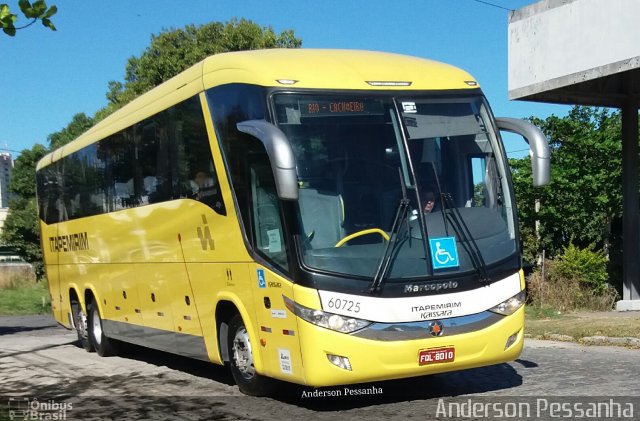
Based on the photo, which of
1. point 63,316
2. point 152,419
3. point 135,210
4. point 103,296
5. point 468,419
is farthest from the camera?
point 63,316

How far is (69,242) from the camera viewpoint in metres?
15.0

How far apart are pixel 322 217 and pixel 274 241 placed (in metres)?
0.54

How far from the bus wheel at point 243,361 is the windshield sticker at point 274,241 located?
3.76 feet

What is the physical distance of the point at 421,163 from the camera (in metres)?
7.98

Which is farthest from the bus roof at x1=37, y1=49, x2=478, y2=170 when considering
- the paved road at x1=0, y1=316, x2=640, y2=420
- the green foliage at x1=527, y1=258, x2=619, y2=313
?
the green foliage at x1=527, y1=258, x2=619, y2=313

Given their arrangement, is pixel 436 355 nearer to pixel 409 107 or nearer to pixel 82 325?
pixel 409 107

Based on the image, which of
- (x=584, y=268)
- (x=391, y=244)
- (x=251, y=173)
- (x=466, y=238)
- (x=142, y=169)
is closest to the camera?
(x=391, y=244)

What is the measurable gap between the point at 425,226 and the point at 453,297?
701 millimetres

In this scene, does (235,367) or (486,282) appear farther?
(235,367)

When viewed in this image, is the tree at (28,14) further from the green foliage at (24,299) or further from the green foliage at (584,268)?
the green foliage at (24,299)

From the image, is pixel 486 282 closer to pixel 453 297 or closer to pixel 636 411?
pixel 453 297

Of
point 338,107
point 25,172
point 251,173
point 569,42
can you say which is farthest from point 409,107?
point 25,172

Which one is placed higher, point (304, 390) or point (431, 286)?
point (431, 286)

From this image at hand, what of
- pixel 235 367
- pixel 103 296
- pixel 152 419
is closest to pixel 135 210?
pixel 103 296
